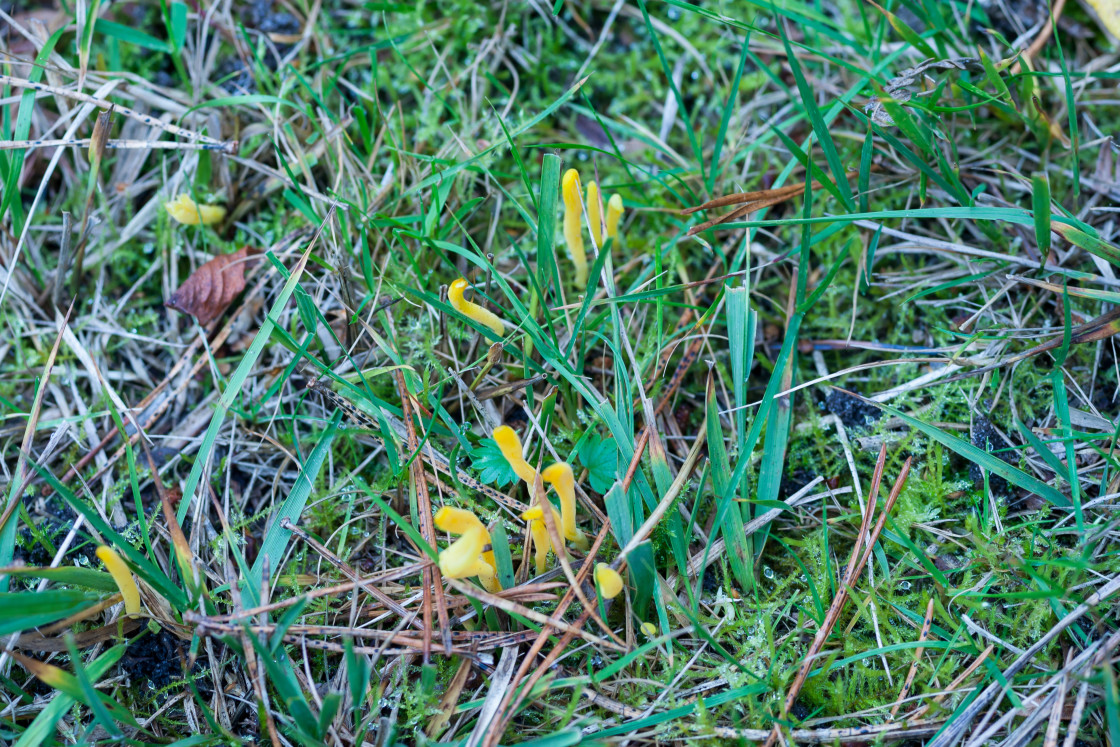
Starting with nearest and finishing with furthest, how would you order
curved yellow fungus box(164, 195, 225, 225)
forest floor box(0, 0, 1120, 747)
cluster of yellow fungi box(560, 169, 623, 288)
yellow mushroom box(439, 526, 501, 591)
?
yellow mushroom box(439, 526, 501, 591) → forest floor box(0, 0, 1120, 747) → cluster of yellow fungi box(560, 169, 623, 288) → curved yellow fungus box(164, 195, 225, 225)

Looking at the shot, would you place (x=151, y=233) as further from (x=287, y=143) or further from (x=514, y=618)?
(x=514, y=618)

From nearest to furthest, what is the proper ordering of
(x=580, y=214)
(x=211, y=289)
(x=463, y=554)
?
1. (x=463, y=554)
2. (x=580, y=214)
3. (x=211, y=289)

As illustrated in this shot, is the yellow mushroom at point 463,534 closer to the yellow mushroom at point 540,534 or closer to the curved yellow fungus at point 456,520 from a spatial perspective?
the curved yellow fungus at point 456,520

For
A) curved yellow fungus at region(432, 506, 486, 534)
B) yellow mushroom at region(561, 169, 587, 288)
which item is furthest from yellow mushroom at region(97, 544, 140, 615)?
yellow mushroom at region(561, 169, 587, 288)

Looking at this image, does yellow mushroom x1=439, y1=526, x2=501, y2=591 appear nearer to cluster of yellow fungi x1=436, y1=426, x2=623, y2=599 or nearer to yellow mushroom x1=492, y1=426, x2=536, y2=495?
cluster of yellow fungi x1=436, y1=426, x2=623, y2=599

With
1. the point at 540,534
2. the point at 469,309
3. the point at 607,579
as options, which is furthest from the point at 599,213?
the point at 607,579

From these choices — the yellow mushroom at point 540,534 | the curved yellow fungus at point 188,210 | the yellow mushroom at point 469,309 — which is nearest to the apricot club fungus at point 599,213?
the yellow mushroom at point 469,309

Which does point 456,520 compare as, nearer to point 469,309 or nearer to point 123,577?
point 469,309
